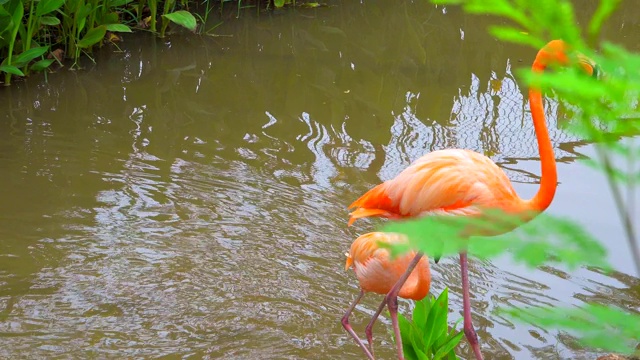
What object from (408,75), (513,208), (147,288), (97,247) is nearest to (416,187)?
(513,208)

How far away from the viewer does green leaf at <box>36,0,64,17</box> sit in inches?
225

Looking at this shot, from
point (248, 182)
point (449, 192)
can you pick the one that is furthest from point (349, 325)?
point (248, 182)

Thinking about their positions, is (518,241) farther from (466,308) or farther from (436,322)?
(436,322)

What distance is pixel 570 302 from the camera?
A: 12.7ft

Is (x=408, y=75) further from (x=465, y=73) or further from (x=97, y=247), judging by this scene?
(x=97, y=247)

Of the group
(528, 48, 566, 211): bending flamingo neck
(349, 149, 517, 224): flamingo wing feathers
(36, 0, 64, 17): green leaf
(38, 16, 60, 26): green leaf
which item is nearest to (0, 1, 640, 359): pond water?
(38, 16, 60, 26): green leaf

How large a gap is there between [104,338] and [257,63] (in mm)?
3798

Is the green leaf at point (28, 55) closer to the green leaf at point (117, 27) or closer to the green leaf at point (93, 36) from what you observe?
the green leaf at point (93, 36)

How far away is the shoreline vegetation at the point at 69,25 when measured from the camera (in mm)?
5734

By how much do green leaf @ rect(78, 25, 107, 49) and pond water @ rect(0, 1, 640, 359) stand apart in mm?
240

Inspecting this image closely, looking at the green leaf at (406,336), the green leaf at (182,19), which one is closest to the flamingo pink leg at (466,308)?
the green leaf at (406,336)

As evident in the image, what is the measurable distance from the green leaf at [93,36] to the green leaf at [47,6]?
0.53 m

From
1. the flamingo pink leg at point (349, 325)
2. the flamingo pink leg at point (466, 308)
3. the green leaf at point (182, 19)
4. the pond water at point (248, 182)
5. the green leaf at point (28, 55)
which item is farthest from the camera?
the green leaf at point (182, 19)

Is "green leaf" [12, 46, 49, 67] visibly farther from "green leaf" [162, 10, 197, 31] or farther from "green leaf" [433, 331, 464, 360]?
"green leaf" [433, 331, 464, 360]
